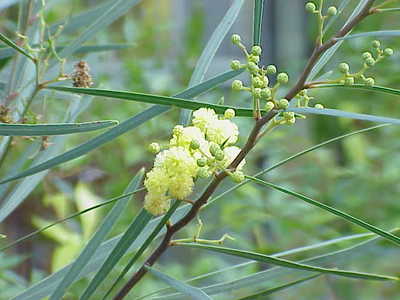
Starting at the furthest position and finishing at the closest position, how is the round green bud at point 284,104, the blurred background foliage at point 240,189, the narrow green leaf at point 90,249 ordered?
the blurred background foliage at point 240,189 < the narrow green leaf at point 90,249 < the round green bud at point 284,104

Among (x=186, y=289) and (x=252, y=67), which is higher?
(x=252, y=67)

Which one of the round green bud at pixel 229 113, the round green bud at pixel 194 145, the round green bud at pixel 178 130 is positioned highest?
the round green bud at pixel 229 113

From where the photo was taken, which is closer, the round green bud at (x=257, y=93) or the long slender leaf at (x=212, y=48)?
the round green bud at (x=257, y=93)

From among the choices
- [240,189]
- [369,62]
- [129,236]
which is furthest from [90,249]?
[240,189]

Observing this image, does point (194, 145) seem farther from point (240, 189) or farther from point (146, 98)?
point (240, 189)

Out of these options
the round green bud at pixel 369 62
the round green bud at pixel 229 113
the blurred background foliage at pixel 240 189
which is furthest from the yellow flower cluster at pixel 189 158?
the blurred background foliage at pixel 240 189

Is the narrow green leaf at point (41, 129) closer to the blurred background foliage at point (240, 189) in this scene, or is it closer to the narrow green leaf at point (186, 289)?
the narrow green leaf at point (186, 289)
